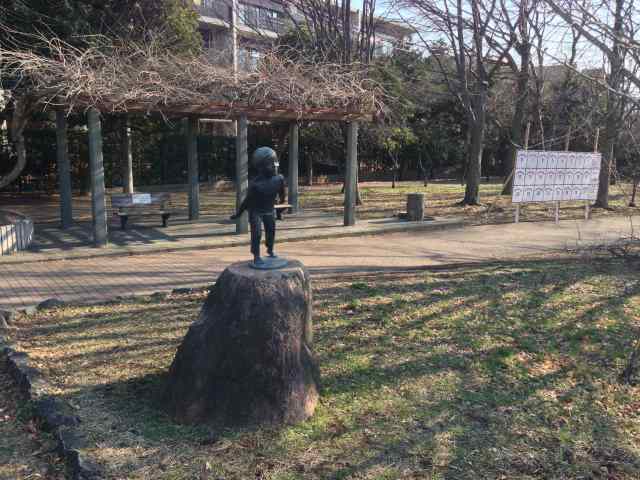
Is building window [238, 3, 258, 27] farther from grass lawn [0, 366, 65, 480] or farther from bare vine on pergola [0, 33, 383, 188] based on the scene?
grass lawn [0, 366, 65, 480]

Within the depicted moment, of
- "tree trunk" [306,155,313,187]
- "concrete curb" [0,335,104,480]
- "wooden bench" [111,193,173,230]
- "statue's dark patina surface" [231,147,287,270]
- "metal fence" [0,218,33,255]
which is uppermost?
"tree trunk" [306,155,313,187]

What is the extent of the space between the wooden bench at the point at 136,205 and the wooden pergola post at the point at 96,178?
1.87 m

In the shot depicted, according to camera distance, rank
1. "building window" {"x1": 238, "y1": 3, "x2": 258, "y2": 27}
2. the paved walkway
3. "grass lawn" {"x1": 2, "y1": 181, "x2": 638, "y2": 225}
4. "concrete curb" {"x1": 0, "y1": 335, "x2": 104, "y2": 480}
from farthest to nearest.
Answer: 1. "building window" {"x1": 238, "y1": 3, "x2": 258, "y2": 27}
2. "grass lawn" {"x1": 2, "y1": 181, "x2": 638, "y2": 225}
3. the paved walkway
4. "concrete curb" {"x1": 0, "y1": 335, "x2": 104, "y2": 480}

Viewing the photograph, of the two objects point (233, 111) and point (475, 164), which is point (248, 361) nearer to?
point (233, 111)

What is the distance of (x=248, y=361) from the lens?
3760mm

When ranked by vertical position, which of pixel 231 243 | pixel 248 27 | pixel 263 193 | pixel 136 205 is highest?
pixel 248 27

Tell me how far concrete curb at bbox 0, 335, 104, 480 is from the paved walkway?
218 centimetres

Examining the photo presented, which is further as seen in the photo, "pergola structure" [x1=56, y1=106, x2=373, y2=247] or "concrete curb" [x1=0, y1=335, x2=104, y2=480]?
"pergola structure" [x1=56, y1=106, x2=373, y2=247]

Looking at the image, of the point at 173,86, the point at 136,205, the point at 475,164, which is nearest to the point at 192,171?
the point at 136,205

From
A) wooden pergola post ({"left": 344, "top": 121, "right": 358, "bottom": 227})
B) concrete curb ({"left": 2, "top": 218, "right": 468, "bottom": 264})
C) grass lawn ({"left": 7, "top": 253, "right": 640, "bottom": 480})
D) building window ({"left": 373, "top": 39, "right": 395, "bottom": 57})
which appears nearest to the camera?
grass lawn ({"left": 7, "top": 253, "right": 640, "bottom": 480})

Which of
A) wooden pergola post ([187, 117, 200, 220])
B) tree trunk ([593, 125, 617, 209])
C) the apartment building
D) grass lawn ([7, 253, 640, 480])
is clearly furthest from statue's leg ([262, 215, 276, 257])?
the apartment building

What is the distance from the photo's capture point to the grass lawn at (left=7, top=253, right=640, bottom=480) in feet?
11.0

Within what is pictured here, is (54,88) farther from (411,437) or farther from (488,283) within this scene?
(411,437)

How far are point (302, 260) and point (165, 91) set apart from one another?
Result: 12.7ft
